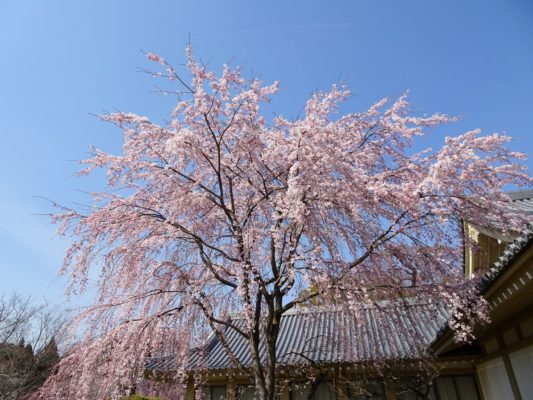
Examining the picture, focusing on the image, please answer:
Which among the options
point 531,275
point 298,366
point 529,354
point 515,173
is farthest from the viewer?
point 298,366

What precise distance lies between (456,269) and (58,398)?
5468 mm

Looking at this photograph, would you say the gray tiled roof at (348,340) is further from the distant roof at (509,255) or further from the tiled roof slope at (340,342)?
the distant roof at (509,255)

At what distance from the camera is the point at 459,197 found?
4.16 meters

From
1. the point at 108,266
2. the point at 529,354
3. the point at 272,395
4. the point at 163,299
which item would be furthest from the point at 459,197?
the point at 108,266

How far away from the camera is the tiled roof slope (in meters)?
7.20

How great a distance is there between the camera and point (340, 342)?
864 centimetres

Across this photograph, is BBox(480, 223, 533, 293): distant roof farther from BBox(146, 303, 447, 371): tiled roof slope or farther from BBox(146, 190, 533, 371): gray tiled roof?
BBox(146, 303, 447, 371): tiled roof slope

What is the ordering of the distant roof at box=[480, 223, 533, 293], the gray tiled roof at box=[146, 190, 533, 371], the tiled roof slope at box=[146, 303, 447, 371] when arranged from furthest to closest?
the tiled roof slope at box=[146, 303, 447, 371] < the gray tiled roof at box=[146, 190, 533, 371] < the distant roof at box=[480, 223, 533, 293]

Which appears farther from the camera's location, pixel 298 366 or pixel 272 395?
pixel 298 366

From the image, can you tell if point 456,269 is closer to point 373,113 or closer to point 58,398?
point 373,113

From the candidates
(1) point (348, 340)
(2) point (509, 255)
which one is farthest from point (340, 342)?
(2) point (509, 255)

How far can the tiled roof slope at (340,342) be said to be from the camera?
7.20m

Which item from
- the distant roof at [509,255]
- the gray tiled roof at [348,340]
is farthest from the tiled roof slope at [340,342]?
the distant roof at [509,255]

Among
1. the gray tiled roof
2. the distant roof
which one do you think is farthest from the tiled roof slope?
the distant roof
